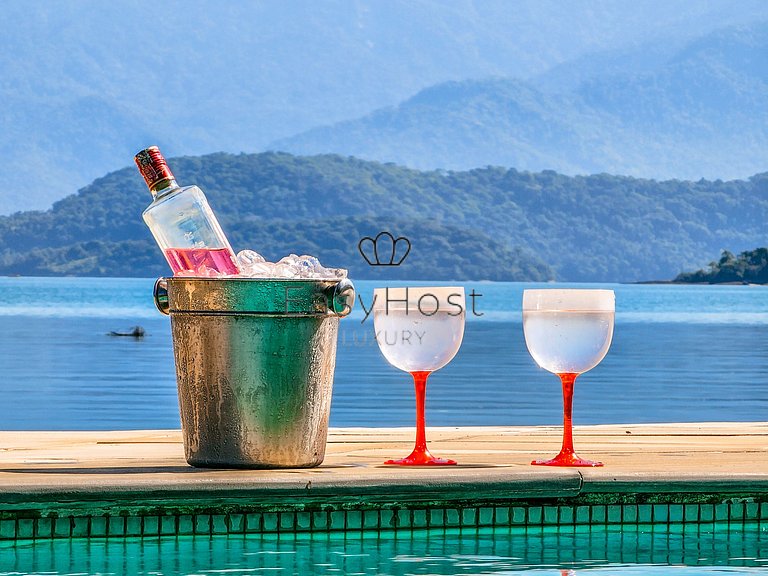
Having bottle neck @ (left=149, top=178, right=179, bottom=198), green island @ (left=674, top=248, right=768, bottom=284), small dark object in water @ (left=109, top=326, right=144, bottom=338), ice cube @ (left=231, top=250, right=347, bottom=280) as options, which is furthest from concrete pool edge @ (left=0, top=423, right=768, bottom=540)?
green island @ (left=674, top=248, right=768, bottom=284)

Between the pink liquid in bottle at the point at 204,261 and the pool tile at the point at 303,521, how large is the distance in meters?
0.81

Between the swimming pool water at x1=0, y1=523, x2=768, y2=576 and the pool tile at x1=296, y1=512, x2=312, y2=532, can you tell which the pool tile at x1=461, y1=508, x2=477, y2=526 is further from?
the pool tile at x1=296, y1=512, x2=312, y2=532

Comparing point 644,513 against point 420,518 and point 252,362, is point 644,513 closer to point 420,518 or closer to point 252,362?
point 420,518

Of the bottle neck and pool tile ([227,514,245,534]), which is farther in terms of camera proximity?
the bottle neck

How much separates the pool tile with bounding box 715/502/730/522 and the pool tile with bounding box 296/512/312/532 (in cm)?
133

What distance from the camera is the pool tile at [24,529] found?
4.66 meters

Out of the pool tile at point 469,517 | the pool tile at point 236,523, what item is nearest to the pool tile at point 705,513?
the pool tile at point 469,517

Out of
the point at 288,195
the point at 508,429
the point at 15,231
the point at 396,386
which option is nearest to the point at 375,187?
the point at 288,195

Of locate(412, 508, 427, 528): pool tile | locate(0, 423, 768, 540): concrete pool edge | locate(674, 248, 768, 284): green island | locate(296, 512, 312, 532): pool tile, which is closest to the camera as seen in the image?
locate(0, 423, 768, 540): concrete pool edge

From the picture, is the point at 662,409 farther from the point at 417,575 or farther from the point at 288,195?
the point at 288,195

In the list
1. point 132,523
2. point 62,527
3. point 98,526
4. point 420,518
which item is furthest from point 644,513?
point 62,527

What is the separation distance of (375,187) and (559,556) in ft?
621

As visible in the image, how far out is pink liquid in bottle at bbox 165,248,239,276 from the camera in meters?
5.06

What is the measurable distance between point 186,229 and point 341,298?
55cm
